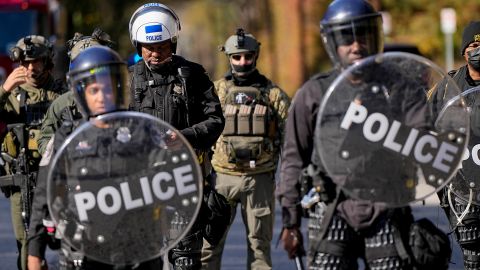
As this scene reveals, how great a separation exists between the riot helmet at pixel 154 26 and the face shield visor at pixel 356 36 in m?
2.09

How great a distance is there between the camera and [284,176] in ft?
23.1

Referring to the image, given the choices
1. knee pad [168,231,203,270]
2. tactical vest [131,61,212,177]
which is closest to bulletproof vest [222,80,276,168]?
tactical vest [131,61,212,177]

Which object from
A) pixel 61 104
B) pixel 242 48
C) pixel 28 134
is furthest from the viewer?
pixel 242 48

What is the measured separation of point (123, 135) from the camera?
6.78 m

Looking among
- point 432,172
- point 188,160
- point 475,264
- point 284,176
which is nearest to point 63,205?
point 188,160

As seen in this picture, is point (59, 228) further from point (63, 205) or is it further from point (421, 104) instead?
point (421, 104)

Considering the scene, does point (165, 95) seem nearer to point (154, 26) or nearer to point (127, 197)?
point (154, 26)

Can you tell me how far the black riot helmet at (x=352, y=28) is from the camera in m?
6.93

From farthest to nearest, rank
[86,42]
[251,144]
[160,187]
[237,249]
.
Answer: [237,249] < [251,144] < [86,42] < [160,187]

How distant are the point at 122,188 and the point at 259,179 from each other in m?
4.36

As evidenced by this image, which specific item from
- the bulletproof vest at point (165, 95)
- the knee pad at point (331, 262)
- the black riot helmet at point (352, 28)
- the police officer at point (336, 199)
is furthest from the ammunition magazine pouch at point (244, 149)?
the knee pad at point (331, 262)

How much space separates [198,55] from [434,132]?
71.5m

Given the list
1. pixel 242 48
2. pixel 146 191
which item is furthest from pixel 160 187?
pixel 242 48

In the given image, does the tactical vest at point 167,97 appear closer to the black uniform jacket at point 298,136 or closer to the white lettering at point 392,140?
the black uniform jacket at point 298,136
